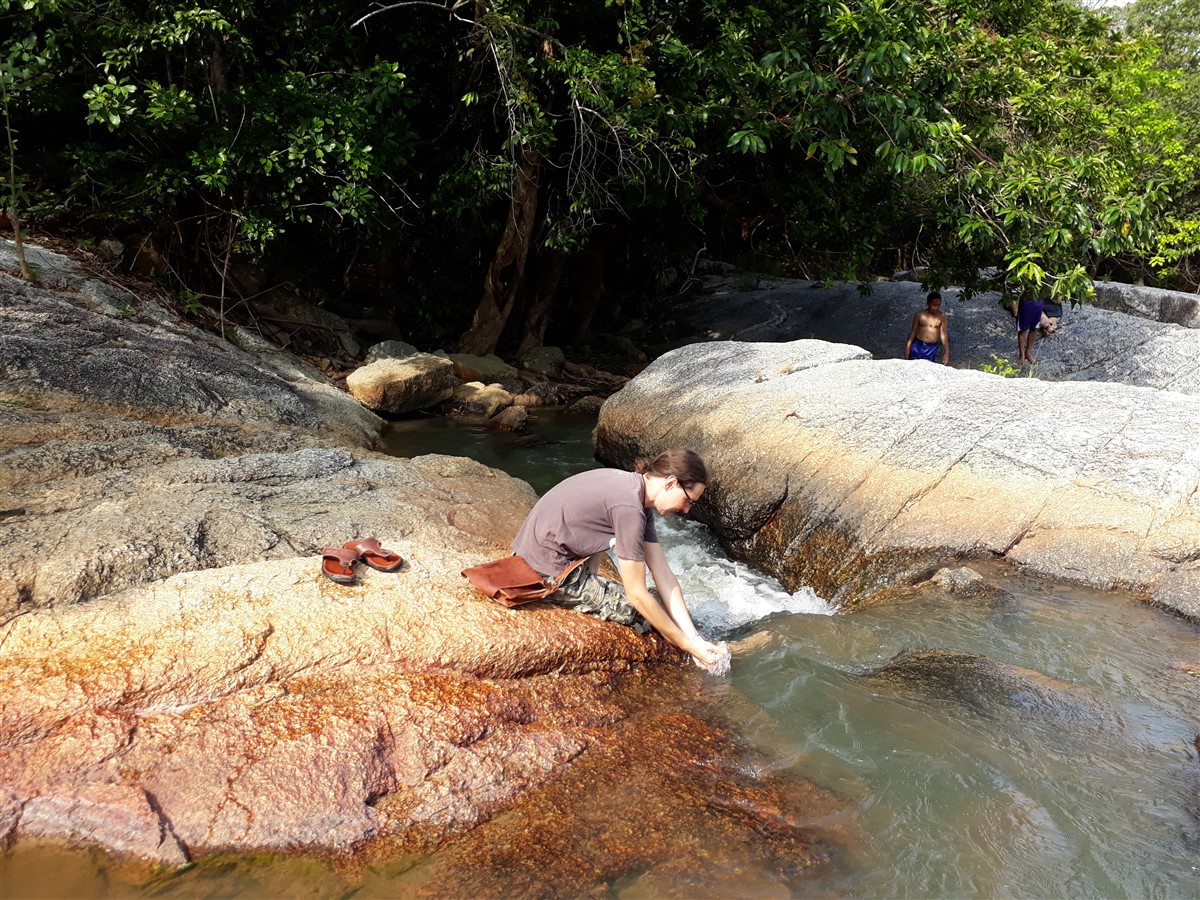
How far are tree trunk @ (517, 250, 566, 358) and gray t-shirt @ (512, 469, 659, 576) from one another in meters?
9.22

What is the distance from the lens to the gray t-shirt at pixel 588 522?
3.93 m

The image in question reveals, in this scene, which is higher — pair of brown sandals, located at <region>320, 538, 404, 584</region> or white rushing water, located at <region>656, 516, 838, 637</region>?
pair of brown sandals, located at <region>320, 538, 404, 584</region>

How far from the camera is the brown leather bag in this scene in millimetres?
4078

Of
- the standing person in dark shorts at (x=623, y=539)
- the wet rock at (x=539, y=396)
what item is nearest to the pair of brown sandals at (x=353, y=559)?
the standing person in dark shorts at (x=623, y=539)

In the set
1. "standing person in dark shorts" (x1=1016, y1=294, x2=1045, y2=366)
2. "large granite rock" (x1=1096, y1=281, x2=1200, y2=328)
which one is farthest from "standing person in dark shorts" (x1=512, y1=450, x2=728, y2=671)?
"large granite rock" (x1=1096, y1=281, x2=1200, y2=328)

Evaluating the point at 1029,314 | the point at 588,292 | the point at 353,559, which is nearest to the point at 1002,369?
the point at 1029,314

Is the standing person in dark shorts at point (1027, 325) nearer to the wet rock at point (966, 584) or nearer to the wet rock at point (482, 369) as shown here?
the wet rock at point (482, 369)

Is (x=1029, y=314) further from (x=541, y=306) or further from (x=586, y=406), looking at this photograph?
(x=541, y=306)

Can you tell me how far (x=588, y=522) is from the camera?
13.5 ft

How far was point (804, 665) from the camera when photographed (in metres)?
4.47

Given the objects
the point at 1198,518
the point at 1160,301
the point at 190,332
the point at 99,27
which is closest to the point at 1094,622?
the point at 1198,518

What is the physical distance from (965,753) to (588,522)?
189 centimetres

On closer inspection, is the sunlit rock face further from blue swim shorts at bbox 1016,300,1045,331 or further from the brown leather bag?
blue swim shorts at bbox 1016,300,1045,331

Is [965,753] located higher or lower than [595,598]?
lower
